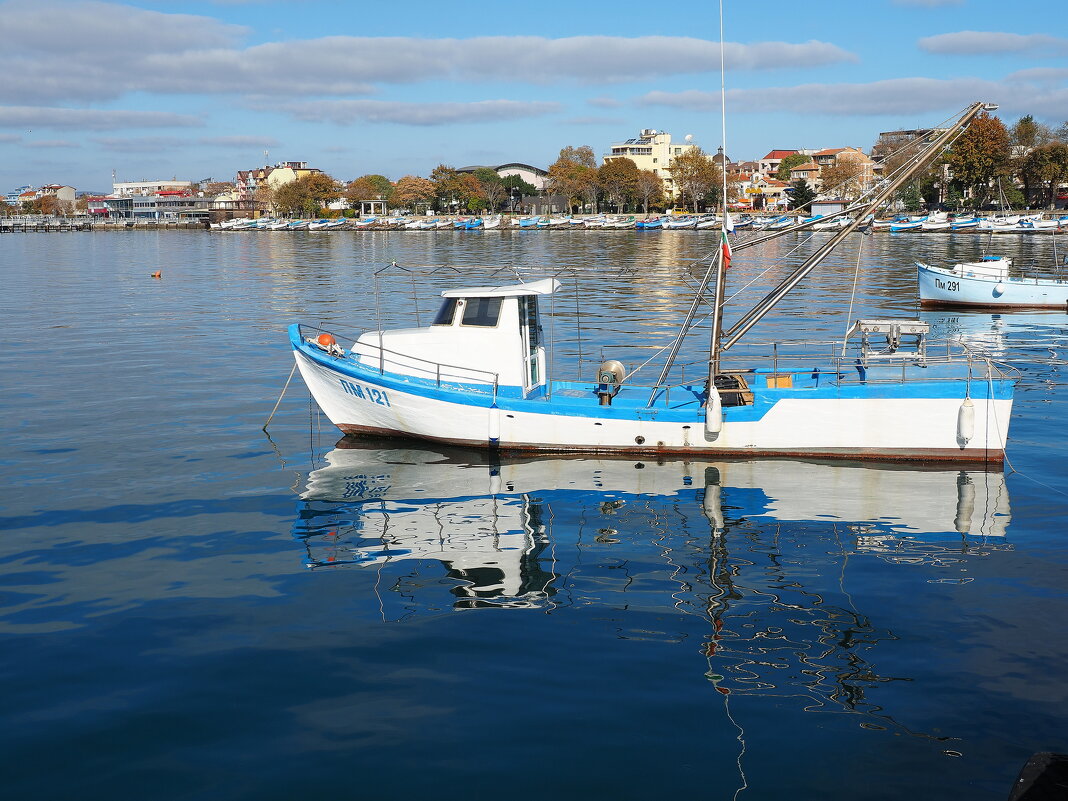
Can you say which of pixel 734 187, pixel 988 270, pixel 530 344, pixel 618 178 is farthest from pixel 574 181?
pixel 530 344

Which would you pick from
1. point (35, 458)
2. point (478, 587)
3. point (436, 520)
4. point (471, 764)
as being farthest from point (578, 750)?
point (35, 458)

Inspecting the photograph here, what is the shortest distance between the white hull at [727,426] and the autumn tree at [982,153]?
399 ft

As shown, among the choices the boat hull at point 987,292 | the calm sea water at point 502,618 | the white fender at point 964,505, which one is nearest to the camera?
the calm sea water at point 502,618

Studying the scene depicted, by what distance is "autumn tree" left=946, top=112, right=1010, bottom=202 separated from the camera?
127 m

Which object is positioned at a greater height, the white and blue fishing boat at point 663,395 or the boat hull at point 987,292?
the boat hull at point 987,292

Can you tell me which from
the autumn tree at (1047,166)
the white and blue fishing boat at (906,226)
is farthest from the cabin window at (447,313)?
the autumn tree at (1047,166)

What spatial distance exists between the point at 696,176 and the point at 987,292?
141 meters

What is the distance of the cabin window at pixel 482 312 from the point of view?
20.0 metres

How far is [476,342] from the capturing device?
20.1 m

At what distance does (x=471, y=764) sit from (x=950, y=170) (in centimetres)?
15674

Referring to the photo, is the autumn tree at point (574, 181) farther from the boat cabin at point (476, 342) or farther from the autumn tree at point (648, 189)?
the boat cabin at point (476, 342)

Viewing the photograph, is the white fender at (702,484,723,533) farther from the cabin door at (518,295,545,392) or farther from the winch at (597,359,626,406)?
the cabin door at (518,295,545,392)

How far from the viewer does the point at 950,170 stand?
144625 millimetres

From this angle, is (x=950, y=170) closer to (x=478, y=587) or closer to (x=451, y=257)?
(x=451, y=257)
